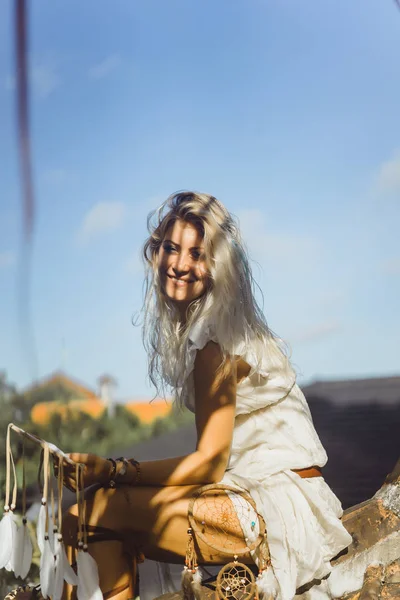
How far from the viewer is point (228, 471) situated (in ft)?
6.88

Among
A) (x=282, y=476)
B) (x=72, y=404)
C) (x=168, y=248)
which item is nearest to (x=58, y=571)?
(x=282, y=476)

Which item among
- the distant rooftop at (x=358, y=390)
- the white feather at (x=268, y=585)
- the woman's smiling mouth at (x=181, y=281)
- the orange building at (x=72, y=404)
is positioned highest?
the orange building at (x=72, y=404)

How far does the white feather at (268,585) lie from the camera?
1816 millimetres

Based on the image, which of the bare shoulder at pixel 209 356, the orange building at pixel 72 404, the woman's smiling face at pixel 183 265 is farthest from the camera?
the orange building at pixel 72 404

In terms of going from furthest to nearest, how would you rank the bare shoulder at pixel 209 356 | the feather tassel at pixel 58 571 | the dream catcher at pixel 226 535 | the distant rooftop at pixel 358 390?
the distant rooftop at pixel 358 390
the bare shoulder at pixel 209 356
the dream catcher at pixel 226 535
the feather tassel at pixel 58 571

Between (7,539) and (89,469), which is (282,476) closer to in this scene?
(89,469)

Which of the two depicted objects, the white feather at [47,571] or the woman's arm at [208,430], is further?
the woman's arm at [208,430]

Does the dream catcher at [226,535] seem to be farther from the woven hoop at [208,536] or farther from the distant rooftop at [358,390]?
the distant rooftop at [358,390]

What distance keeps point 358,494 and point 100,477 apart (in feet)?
8.49

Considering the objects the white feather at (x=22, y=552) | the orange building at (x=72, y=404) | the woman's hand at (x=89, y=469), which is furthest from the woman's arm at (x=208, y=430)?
the orange building at (x=72, y=404)

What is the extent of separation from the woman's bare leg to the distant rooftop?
4179mm

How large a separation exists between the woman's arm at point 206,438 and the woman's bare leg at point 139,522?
37 millimetres

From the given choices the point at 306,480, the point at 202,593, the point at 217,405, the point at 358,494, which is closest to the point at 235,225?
the point at 217,405

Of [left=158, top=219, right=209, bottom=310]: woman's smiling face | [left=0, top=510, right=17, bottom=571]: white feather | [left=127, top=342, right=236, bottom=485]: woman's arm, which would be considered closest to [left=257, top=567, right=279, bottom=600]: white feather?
[left=127, top=342, right=236, bottom=485]: woman's arm
